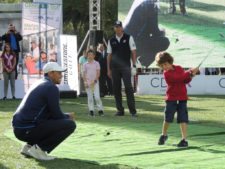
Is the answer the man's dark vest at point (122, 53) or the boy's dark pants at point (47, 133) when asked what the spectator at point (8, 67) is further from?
the boy's dark pants at point (47, 133)

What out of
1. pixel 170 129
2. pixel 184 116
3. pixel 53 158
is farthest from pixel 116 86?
pixel 53 158

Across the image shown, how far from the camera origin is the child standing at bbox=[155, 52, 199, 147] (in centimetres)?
894

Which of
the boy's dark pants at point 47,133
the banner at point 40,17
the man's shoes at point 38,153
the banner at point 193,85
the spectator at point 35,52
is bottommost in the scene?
the banner at point 193,85

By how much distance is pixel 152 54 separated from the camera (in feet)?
77.0

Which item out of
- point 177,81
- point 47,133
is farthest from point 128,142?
point 47,133

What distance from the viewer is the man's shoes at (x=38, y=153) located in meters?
7.89

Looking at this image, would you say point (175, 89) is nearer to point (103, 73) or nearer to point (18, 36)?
point (18, 36)

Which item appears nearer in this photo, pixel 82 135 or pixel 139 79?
pixel 82 135

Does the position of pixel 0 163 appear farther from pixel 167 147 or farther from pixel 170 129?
pixel 170 129

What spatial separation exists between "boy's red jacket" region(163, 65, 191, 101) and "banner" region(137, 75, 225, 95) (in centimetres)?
1398

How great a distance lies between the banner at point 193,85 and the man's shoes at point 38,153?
1535cm

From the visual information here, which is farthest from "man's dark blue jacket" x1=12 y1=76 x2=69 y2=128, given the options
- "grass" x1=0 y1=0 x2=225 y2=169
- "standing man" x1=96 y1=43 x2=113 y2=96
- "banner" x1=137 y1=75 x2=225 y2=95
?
"banner" x1=137 y1=75 x2=225 y2=95

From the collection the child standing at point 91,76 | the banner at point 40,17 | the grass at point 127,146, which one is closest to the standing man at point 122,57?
the child standing at point 91,76

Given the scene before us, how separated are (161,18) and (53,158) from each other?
15616mm
